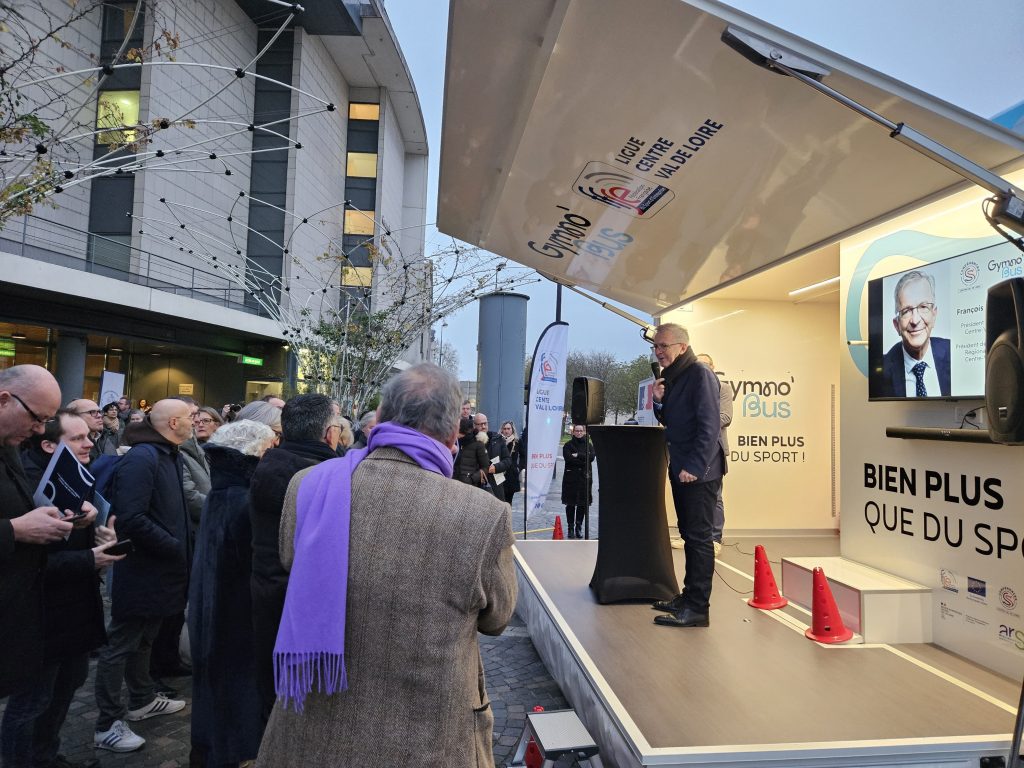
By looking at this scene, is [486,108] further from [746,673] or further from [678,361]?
[746,673]

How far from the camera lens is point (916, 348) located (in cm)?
385

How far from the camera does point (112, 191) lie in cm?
2048

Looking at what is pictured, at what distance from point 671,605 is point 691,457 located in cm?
106

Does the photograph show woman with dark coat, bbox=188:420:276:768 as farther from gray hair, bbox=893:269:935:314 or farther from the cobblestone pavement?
gray hair, bbox=893:269:935:314

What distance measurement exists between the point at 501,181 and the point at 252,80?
23.3 meters

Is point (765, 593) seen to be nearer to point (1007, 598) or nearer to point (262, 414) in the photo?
point (1007, 598)

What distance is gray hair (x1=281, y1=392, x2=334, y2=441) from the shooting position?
2.54m

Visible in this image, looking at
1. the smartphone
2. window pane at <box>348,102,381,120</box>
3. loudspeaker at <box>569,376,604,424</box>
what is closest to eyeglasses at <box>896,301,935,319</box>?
loudspeaker at <box>569,376,604,424</box>

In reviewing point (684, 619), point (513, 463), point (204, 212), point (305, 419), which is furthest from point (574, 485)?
point (204, 212)

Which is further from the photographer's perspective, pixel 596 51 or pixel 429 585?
pixel 596 51

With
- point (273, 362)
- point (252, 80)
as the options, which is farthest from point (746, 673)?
point (252, 80)

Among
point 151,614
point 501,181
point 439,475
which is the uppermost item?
point 501,181

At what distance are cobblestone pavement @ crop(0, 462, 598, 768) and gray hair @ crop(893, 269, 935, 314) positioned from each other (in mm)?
3360

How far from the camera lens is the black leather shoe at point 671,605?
399 cm
